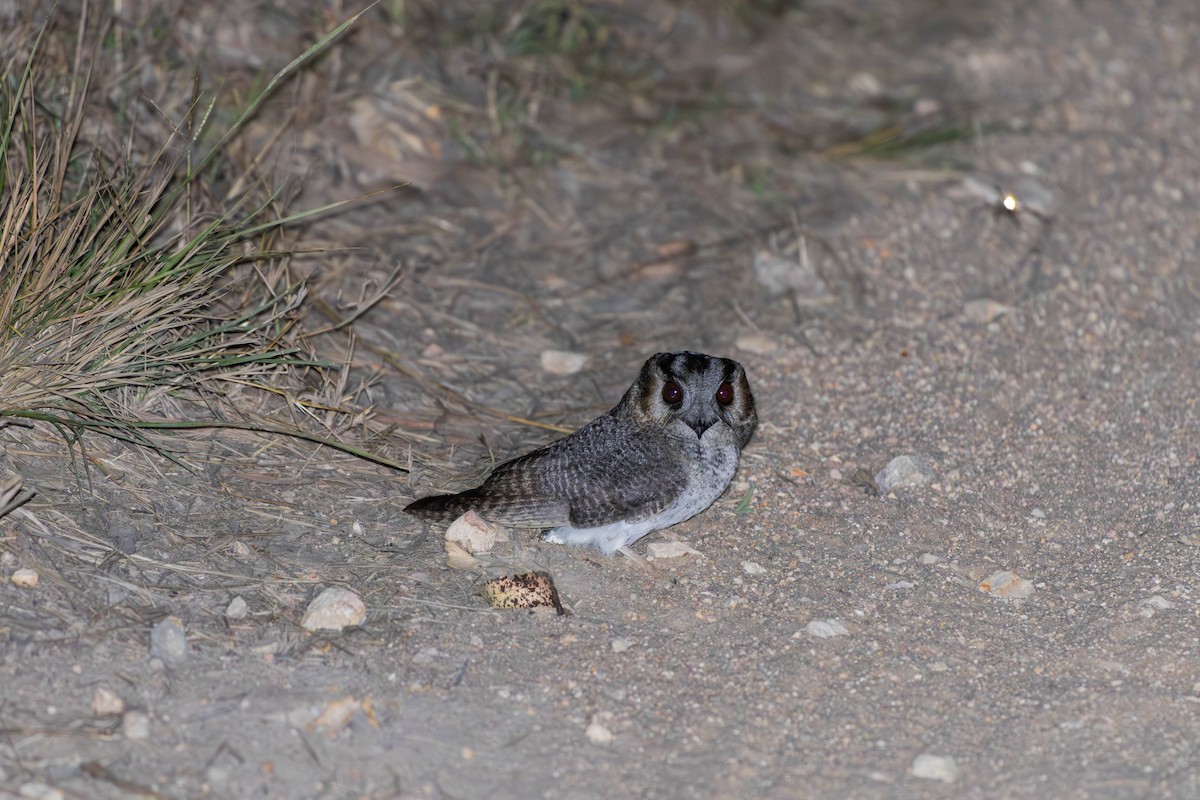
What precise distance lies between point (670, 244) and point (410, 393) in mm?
1898

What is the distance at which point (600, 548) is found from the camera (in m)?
5.04

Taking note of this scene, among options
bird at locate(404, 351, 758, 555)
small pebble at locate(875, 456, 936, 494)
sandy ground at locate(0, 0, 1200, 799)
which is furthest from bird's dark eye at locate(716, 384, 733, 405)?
A: small pebble at locate(875, 456, 936, 494)

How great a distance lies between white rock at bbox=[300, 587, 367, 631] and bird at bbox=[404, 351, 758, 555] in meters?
0.68

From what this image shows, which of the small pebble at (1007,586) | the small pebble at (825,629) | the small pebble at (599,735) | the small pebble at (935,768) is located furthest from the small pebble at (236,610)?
the small pebble at (1007,586)

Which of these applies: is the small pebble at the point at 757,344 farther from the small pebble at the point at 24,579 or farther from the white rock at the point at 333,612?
the small pebble at the point at 24,579

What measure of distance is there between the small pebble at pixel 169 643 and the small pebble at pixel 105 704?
0.23m

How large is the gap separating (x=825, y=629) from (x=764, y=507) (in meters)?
0.96

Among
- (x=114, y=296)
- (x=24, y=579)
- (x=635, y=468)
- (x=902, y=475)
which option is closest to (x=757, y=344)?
(x=902, y=475)

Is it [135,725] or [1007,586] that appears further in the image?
[1007,586]

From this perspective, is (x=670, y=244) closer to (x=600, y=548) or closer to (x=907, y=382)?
(x=907, y=382)

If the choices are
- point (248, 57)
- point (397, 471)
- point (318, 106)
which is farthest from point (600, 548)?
point (248, 57)

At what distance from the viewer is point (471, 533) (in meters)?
4.88

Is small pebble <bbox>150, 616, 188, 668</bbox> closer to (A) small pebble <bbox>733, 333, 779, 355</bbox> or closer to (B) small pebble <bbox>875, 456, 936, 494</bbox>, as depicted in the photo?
(B) small pebble <bbox>875, 456, 936, 494</bbox>

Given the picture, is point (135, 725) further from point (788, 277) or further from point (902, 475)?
point (788, 277)
